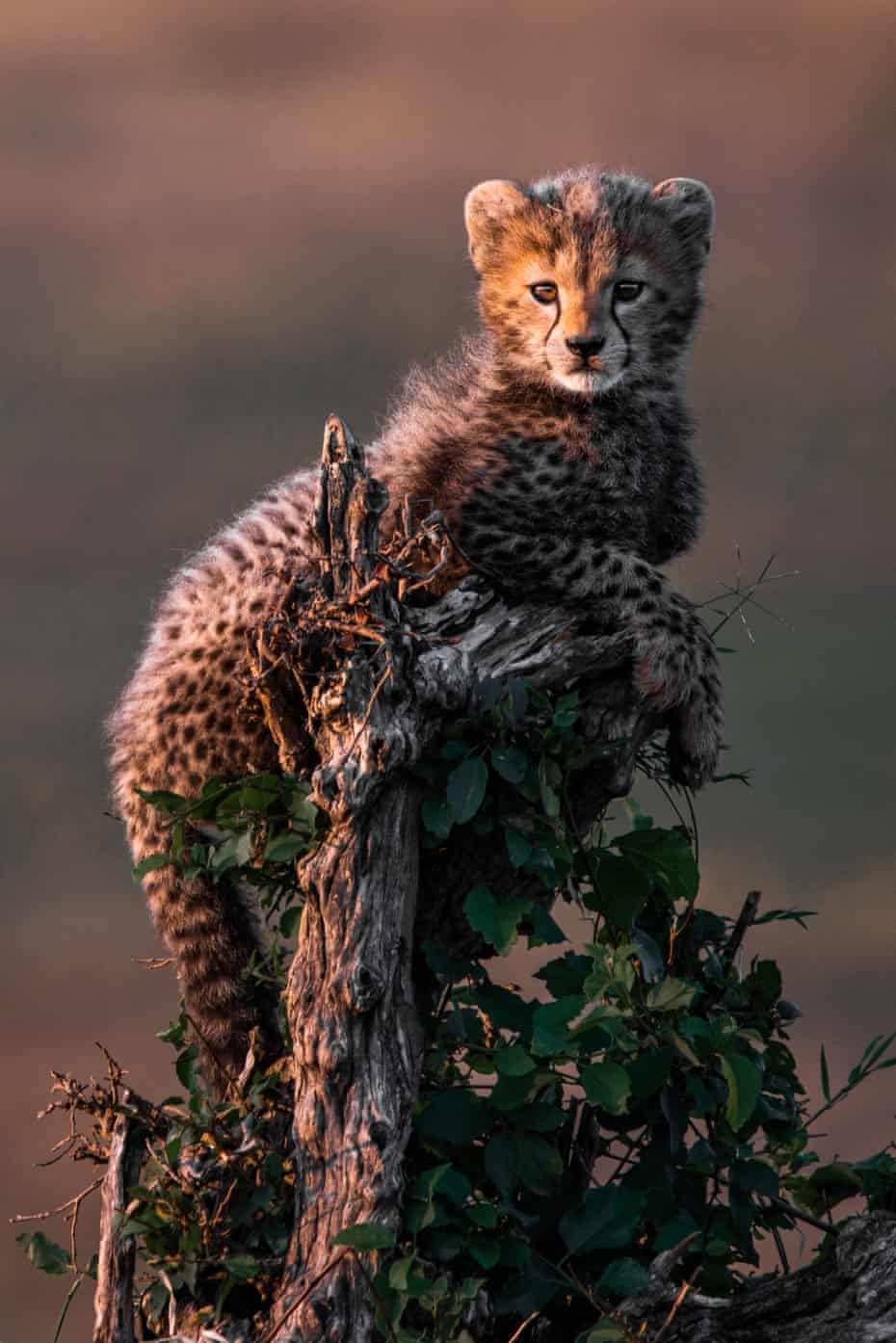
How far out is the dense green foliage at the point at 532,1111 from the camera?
132 inches

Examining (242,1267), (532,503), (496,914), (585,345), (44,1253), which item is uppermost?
(585,345)

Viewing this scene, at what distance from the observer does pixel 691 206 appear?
15.1 feet

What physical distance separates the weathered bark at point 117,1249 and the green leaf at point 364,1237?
65 centimetres

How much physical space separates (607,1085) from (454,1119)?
372mm

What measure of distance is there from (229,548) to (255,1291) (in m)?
2.04

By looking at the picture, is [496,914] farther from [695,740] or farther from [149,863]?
[695,740]

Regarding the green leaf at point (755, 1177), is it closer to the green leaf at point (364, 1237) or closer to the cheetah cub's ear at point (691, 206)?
the green leaf at point (364, 1237)

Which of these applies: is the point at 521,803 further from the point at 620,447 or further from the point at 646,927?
the point at 620,447

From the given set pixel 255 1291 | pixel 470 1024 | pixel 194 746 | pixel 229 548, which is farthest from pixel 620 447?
pixel 255 1291

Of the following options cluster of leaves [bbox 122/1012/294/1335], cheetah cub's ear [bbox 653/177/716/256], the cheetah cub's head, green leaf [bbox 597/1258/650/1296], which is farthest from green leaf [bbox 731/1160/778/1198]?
cheetah cub's ear [bbox 653/177/716/256]

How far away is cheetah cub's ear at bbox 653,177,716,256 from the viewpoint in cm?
458

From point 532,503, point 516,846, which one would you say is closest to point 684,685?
point 532,503

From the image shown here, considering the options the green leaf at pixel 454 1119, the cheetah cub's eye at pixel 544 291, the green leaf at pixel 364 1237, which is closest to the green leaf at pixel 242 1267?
the green leaf at pixel 364 1237

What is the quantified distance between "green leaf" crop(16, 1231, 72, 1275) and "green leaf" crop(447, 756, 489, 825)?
1.43 m
